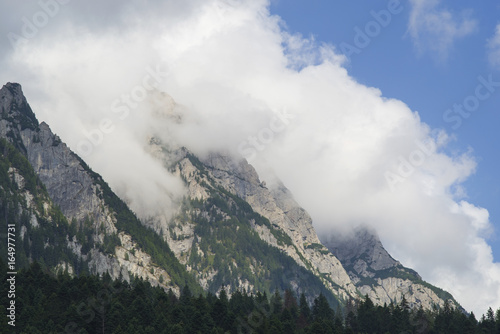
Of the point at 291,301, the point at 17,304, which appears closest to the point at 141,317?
the point at 17,304

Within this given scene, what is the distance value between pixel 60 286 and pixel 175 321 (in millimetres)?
29853

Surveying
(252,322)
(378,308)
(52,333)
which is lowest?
(52,333)

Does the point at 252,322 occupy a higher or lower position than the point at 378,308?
lower

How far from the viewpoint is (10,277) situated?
140m

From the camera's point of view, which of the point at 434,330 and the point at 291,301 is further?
the point at 291,301

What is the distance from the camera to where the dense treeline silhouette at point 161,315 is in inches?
4764

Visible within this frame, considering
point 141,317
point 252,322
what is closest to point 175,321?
point 141,317

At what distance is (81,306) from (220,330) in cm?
3035

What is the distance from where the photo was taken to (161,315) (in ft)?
431

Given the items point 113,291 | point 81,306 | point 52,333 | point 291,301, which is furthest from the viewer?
point 291,301

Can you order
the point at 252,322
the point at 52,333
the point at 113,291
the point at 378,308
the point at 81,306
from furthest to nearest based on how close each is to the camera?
the point at 378,308, the point at 113,291, the point at 252,322, the point at 81,306, the point at 52,333

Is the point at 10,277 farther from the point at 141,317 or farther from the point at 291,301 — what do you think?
the point at 291,301

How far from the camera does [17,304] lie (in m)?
126

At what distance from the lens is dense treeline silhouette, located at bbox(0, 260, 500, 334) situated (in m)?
121
